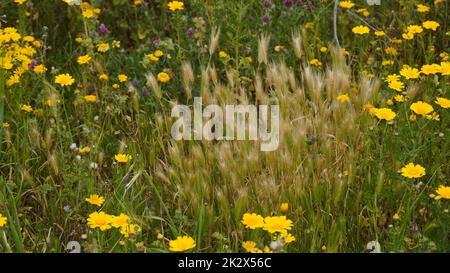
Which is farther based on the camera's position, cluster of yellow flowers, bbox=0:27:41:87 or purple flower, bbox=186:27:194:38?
purple flower, bbox=186:27:194:38

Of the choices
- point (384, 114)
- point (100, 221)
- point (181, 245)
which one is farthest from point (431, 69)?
point (100, 221)

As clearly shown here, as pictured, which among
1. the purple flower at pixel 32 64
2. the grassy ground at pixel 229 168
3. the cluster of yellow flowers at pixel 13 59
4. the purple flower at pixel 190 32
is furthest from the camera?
the purple flower at pixel 190 32

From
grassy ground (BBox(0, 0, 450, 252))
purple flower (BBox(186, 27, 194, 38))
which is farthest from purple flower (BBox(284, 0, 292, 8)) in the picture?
purple flower (BBox(186, 27, 194, 38))

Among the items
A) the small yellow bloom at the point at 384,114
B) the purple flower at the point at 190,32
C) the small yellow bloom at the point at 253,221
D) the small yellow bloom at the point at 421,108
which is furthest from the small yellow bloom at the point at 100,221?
the purple flower at the point at 190,32

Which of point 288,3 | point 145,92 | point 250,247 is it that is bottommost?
point 250,247

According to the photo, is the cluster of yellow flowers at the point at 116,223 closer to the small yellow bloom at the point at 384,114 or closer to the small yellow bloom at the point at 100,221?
the small yellow bloom at the point at 100,221

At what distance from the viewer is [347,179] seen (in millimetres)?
2756

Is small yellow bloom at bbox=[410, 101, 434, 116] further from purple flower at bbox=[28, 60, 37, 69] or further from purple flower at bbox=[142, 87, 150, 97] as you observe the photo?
purple flower at bbox=[28, 60, 37, 69]

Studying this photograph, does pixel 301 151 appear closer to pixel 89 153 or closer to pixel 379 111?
pixel 379 111

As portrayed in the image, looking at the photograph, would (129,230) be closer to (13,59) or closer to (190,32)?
(13,59)

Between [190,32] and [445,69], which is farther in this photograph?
[190,32]

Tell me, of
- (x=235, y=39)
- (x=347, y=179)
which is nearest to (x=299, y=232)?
(x=347, y=179)

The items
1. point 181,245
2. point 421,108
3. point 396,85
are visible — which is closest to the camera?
point 181,245
